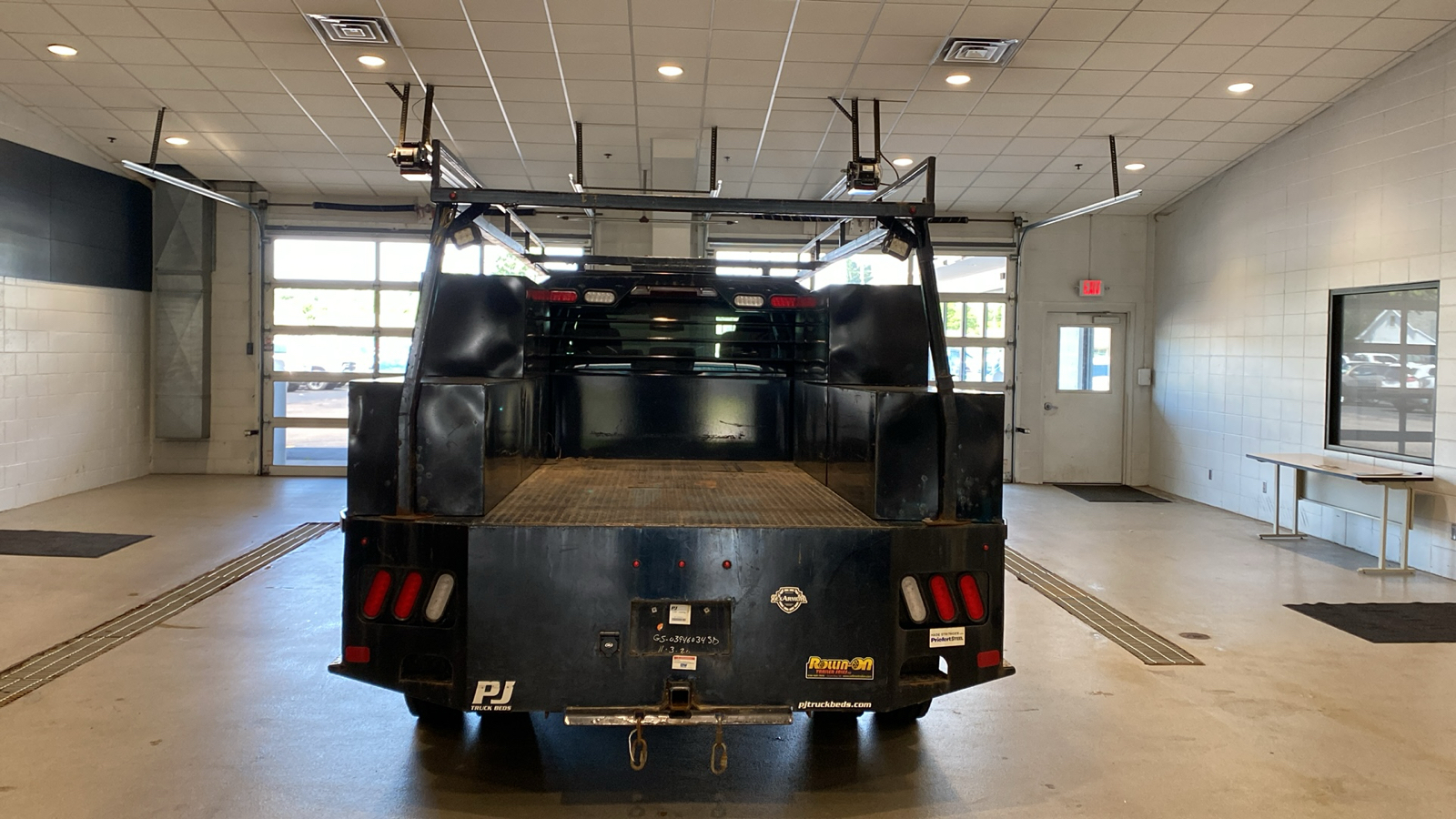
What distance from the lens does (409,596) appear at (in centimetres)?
291

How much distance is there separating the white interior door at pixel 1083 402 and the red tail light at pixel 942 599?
33.9 feet

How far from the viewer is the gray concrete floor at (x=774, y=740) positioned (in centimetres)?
327

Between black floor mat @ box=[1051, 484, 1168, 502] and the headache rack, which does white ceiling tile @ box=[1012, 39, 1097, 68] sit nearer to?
the headache rack

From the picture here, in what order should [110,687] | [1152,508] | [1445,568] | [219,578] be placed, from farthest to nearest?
1. [1152,508]
2. [1445,568]
3. [219,578]
4. [110,687]

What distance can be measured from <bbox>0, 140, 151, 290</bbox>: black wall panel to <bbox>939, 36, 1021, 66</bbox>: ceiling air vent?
8.98 metres

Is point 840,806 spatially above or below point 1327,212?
below

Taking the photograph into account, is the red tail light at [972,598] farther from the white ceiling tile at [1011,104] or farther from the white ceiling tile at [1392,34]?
the white ceiling tile at [1392,34]

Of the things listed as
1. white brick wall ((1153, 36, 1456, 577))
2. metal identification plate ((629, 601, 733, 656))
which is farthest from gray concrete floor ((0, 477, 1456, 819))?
white brick wall ((1153, 36, 1456, 577))

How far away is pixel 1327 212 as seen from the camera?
8852mm

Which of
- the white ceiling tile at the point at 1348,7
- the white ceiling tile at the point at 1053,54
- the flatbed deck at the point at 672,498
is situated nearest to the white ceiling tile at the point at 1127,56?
the white ceiling tile at the point at 1053,54

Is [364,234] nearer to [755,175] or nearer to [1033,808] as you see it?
[755,175]

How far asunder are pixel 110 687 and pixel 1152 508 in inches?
391

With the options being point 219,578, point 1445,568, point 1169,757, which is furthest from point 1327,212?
point 219,578

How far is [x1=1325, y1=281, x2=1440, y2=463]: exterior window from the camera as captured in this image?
7.63 metres
